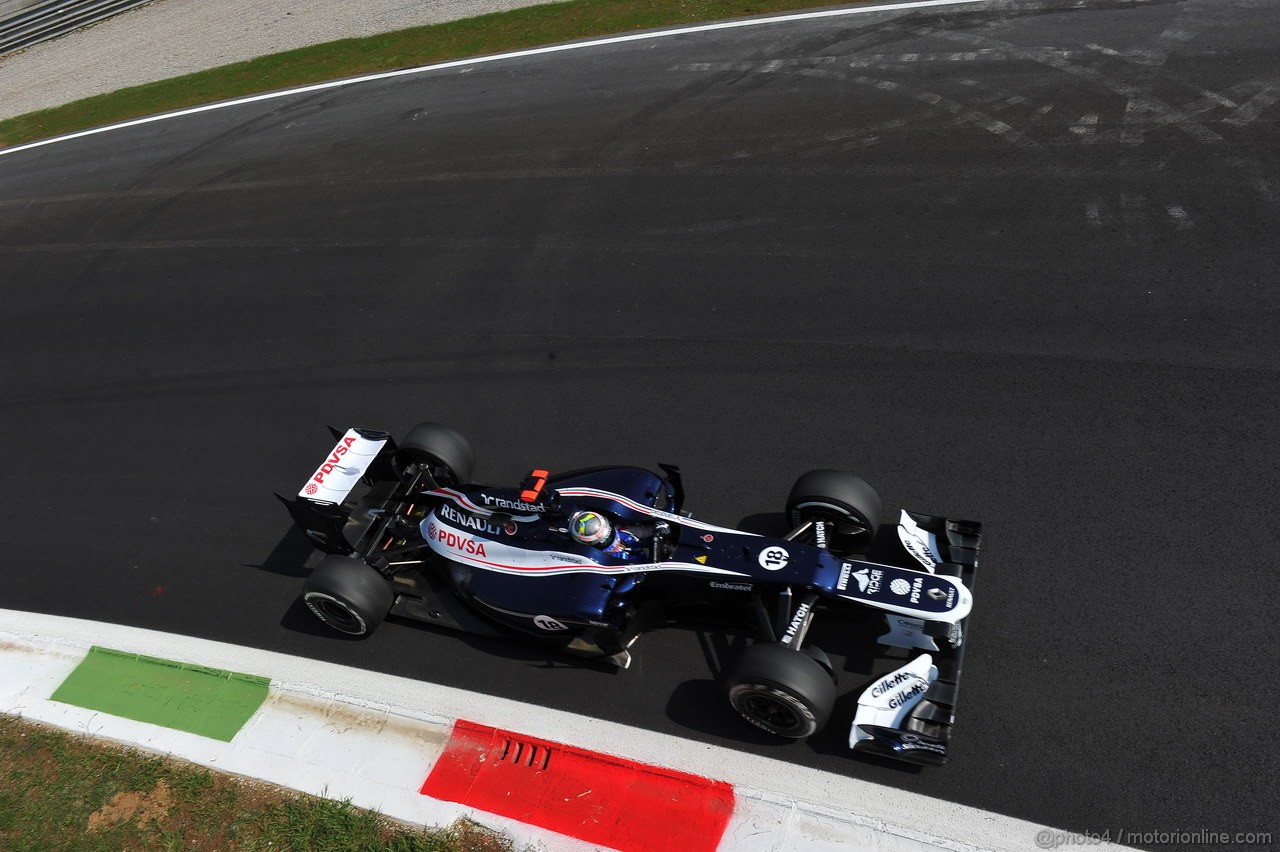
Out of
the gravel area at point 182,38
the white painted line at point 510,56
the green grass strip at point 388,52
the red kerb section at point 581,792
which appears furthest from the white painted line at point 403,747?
the gravel area at point 182,38

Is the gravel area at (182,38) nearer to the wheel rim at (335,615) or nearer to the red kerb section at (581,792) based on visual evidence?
the wheel rim at (335,615)

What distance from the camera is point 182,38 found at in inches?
886

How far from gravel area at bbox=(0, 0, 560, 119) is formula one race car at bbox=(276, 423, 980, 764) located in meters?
14.4

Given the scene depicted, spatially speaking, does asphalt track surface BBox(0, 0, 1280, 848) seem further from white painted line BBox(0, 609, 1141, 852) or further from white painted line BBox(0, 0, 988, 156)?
white painted line BBox(0, 0, 988, 156)

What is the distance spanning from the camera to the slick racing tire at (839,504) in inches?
291

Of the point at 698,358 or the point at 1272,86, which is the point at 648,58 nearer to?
the point at 698,358

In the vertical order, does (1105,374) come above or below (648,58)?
below

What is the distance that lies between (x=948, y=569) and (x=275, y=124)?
15.3 metres

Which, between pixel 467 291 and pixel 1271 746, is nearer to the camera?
pixel 1271 746

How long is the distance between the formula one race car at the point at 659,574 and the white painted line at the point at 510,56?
10.4 metres

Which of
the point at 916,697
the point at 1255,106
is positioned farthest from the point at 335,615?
the point at 1255,106

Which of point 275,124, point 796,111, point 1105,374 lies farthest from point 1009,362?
point 275,124

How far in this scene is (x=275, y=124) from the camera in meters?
17.0

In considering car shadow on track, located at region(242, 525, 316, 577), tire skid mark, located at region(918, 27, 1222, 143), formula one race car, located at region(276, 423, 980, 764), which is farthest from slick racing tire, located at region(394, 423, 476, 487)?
tire skid mark, located at region(918, 27, 1222, 143)
